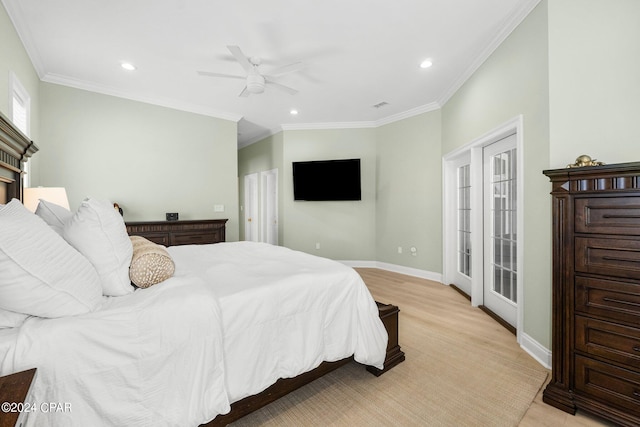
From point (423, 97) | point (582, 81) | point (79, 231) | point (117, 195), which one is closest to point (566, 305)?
point (582, 81)

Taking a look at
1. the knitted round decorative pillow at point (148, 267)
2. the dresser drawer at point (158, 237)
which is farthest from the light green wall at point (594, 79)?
the dresser drawer at point (158, 237)

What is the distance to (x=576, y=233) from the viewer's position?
5.00ft

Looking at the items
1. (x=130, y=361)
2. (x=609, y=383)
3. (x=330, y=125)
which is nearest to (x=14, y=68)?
(x=130, y=361)

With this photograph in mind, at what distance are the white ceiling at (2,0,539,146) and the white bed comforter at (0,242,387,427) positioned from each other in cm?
212

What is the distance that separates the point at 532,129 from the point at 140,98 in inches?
181

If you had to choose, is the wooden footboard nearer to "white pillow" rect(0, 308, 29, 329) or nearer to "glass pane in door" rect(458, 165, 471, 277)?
"white pillow" rect(0, 308, 29, 329)

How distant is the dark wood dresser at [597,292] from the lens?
1376mm

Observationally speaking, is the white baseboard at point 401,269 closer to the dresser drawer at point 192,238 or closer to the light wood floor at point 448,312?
the light wood floor at point 448,312

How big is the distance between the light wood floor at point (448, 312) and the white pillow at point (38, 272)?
2.22m

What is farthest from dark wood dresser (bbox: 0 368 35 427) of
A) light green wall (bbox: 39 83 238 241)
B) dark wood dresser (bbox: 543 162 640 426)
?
light green wall (bbox: 39 83 238 241)

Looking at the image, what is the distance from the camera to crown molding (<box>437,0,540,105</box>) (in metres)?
2.18

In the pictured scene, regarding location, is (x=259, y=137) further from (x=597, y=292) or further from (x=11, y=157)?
(x=597, y=292)

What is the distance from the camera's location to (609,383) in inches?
56.8

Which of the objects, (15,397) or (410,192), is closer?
(15,397)
